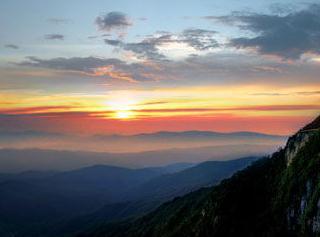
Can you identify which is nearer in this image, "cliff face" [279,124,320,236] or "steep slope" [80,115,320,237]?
"cliff face" [279,124,320,236]

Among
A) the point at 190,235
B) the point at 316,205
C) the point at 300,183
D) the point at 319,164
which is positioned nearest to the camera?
the point at 316,205

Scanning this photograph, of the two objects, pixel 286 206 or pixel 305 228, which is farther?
pixel 286 206

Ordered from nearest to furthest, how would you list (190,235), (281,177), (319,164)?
(319,164), (281,177), (190,235)

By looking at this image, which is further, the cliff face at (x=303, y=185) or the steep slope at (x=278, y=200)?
the steep slope at (x=278, y=200)

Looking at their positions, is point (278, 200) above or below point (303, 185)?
below

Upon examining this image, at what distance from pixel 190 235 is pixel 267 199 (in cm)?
5429

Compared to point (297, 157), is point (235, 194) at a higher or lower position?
lower

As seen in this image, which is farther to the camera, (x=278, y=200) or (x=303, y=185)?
(x=278, y=200)

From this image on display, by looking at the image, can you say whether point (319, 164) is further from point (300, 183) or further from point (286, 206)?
point (286, 206)

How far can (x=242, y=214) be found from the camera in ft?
474

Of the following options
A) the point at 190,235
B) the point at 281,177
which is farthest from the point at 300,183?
the point at 190,235

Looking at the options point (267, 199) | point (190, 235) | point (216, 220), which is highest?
point (267, 199)

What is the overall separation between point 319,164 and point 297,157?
68.0ft

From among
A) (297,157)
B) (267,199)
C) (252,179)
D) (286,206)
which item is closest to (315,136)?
(297,157)
